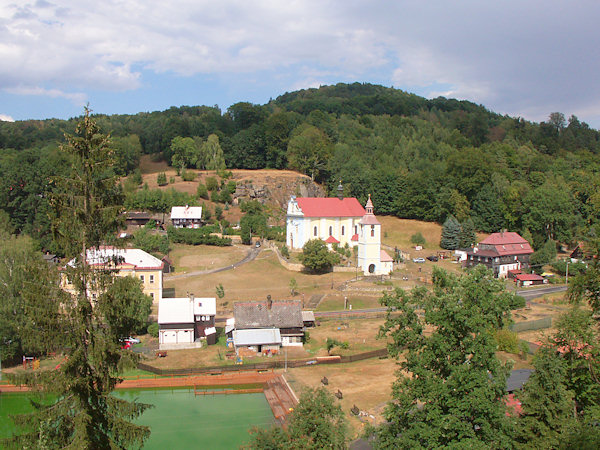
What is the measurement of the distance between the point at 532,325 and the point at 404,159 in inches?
1897

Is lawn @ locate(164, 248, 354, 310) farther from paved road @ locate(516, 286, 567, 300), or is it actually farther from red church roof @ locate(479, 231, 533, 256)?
red church roof @ locate(479, 231, 533, 256)

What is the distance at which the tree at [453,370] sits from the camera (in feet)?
47.9

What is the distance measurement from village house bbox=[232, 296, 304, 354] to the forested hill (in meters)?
20.7

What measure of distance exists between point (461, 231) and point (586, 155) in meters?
32.1

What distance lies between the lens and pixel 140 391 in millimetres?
29062

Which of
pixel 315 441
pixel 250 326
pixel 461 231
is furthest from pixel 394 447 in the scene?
pixel 461 231

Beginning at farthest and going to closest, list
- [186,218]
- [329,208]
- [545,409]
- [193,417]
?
[186,218], [329,208], [193,417], [545,409]

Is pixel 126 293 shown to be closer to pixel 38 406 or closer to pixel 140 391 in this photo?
pixel 38 406

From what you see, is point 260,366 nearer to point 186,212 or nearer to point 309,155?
point 186,212

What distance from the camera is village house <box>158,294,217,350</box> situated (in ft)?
116

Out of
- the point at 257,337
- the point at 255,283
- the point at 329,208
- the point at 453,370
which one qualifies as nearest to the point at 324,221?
the point at 329,208

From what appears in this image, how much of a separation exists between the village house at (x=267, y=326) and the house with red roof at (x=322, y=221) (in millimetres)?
21348

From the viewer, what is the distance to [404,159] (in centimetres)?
8181

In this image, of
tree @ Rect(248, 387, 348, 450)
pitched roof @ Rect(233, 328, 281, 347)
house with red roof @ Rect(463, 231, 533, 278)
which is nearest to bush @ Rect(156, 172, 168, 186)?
house with red roof @ Rect(463, 231, 533, 278)
